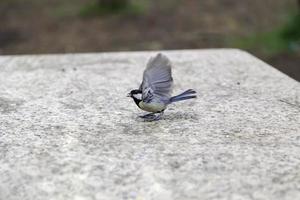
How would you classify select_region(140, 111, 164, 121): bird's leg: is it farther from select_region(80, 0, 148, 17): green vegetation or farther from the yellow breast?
select_region(80, 0, 148, 17): green vegetation

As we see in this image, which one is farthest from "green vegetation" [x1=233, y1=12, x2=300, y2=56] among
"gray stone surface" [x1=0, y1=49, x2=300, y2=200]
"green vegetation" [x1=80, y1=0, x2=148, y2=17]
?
"gray stone surface" [x1=0, y1=49, x2=300, y2=200]

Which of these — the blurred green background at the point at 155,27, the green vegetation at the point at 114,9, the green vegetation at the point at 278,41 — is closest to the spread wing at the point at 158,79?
the blurred green background at the point at 155,27

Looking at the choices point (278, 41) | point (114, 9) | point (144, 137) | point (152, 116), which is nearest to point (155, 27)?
point (114, 9)

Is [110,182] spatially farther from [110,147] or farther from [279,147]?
[279,147]

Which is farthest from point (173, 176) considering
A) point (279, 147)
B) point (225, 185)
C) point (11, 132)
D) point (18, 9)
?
point (18, 9)

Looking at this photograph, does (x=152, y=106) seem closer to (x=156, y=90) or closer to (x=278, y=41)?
(x=156, y=90)

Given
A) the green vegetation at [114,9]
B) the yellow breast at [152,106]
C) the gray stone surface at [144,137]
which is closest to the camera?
the gray stone surface at [144,137]

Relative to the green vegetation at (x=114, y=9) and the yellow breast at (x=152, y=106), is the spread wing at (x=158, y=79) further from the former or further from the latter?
the green vegetation at (x=114, y=9)

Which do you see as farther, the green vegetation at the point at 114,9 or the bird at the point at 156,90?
the green vegetation at the point at 114,9
